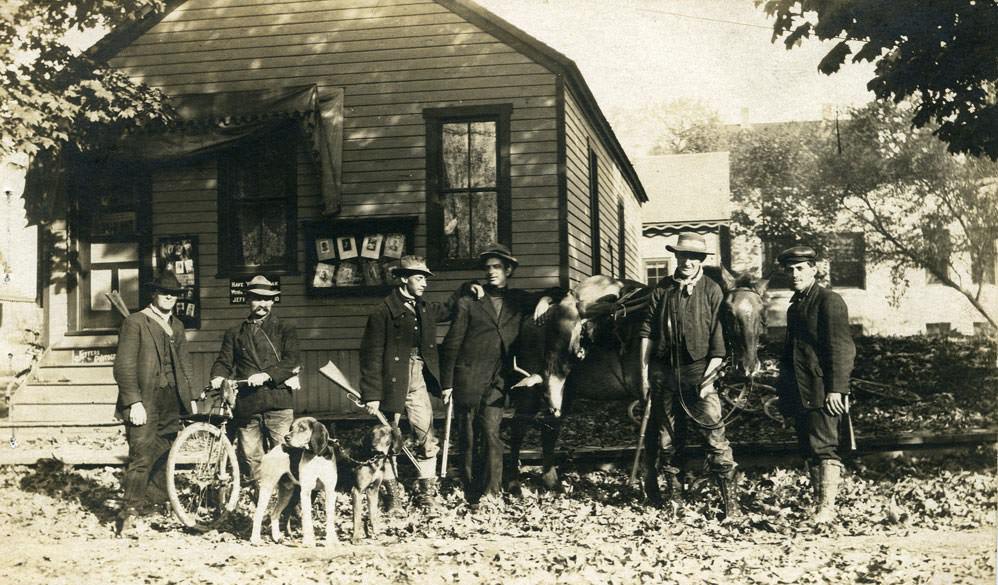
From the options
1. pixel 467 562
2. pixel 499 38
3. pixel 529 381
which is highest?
pixel 499 38

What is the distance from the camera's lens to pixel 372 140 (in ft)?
27.9

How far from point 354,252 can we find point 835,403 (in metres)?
4.99

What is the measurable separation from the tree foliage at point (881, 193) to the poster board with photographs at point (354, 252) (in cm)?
411

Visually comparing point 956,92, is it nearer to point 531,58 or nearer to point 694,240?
point 694,240

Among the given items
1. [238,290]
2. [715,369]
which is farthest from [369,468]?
[238,290]

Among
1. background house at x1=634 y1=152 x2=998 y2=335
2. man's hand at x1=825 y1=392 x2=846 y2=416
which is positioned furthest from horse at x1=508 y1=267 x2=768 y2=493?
background house at x1=634 y1=152 x2=998 y2=335

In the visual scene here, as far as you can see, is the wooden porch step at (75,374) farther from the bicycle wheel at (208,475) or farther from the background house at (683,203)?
the background house at (683,203)

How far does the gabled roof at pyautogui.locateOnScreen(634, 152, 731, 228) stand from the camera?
39.5 ft

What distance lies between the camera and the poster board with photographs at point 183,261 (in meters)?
8.62

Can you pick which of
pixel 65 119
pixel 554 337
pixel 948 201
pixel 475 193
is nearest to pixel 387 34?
pixel 475 193

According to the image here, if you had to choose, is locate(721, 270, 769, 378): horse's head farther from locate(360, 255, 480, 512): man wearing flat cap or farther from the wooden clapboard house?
the wooden clapboard house

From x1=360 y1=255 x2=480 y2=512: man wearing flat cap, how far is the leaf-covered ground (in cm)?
50

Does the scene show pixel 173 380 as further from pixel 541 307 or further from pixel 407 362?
pixel 541 307

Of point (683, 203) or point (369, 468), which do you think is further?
point (683, 203)
